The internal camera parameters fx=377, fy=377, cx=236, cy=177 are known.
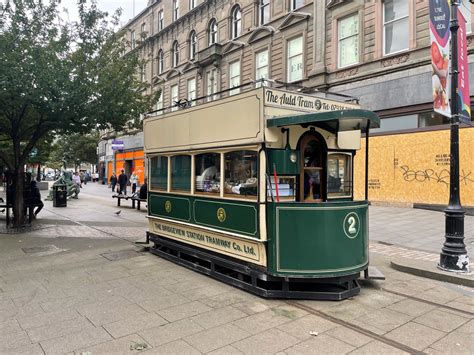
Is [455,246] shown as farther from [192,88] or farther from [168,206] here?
[192,88]

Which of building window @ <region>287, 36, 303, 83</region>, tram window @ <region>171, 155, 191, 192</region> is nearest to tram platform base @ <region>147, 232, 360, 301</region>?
Answer: tram window @ <region>171, 155, 191, 192</region>

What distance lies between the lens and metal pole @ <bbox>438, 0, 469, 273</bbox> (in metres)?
6.16

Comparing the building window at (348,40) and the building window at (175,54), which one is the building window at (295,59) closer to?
the building window at (348,40)

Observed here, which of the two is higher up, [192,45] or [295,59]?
[192,45]

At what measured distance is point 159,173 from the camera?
7855 millimetres

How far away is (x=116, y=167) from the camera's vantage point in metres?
40.2

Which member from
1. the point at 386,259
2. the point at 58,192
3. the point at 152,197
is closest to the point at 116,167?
the point at 58,192

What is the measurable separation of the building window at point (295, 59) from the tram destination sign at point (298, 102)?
1415cm

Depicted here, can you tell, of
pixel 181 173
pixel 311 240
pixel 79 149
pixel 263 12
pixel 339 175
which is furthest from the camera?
pixel 79 149

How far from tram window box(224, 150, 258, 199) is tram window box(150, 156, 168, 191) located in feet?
6.82

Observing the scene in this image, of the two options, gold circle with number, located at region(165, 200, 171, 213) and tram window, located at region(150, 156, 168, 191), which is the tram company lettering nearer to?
gold circle with number, located at region(165, 200, 171, 213)

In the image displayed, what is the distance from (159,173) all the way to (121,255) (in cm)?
183

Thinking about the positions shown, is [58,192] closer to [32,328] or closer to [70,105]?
[70,105]

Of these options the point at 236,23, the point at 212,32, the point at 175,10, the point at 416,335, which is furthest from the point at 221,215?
the point at 175,10
